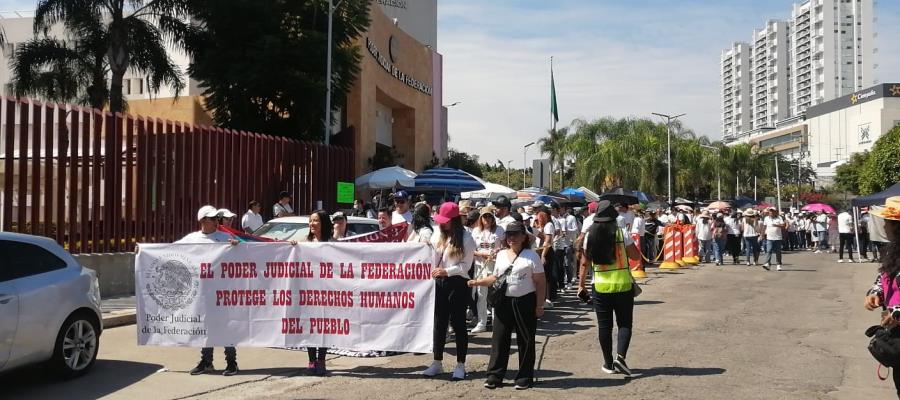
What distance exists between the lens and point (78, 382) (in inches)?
319

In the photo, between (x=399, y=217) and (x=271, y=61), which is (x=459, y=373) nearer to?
(x=399, y=217)

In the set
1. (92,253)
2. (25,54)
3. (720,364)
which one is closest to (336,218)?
(720,364)

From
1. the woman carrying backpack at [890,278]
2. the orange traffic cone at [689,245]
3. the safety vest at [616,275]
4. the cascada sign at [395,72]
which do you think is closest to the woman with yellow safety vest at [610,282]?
the safety vest at [616,275]

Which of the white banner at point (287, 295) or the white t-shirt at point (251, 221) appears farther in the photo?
the white t-shirt at point (251, 221)

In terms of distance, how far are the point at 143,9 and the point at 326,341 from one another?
75.9 ft

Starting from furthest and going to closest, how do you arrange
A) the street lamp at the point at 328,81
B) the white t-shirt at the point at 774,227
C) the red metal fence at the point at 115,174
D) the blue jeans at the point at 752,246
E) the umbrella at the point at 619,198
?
the street lamp at the point at 328,81
the blue jeans at the point at 752,246
the white t-shirt at the point at 774,227
the red metal fence at the point at 115,174
the umbrella at the point at 619,198

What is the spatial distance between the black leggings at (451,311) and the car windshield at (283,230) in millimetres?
4863

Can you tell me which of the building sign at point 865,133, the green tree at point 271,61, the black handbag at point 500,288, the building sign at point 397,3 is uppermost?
the building sign at point 397,3

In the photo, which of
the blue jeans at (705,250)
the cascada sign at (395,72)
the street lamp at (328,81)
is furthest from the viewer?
the cascada sign at (395,72)

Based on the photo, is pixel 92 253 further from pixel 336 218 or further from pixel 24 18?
pixel 24 18

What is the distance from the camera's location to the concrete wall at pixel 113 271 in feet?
48.3

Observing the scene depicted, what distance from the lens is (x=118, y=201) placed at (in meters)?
15.6

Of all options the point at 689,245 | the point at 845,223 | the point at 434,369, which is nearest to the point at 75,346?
the point at 434,369

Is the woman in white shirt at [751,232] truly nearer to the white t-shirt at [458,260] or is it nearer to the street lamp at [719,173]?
the white t-shirt at [458,260]
